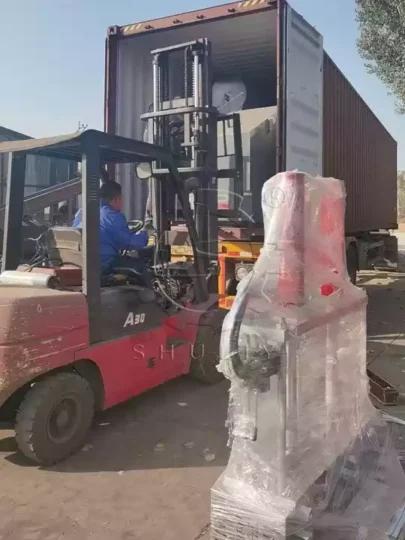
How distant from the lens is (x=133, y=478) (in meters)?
3.35

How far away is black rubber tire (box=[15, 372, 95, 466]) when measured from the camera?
3.35m

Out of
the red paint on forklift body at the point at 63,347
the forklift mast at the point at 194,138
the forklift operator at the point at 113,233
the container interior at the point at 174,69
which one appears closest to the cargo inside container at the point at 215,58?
the container interior at the point at 174,69

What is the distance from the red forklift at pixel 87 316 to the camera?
3.35 metres

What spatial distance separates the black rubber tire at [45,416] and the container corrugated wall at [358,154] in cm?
541

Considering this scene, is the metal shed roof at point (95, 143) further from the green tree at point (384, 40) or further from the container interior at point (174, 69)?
the green tree at point (384, 40)

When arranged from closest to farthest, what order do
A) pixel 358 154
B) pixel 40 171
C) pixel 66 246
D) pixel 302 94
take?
pixel 66 246, pixel 302 94, pixel 358 154, pixel 40 171

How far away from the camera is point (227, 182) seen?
6.74 m

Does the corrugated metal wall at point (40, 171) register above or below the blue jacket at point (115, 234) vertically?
above

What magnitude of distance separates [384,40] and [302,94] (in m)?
12.7

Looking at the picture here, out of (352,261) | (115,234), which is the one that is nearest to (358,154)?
(352,261)

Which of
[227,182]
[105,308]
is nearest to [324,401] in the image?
[105,308]

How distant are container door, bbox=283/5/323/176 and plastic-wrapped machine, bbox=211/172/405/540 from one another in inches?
145

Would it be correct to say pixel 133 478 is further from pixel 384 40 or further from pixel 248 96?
pixel 384 40

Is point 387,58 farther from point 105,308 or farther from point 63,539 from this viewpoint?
point 63,539
